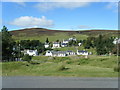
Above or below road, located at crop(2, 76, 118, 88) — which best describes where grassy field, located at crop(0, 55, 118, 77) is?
below

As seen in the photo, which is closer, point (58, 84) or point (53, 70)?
point (58, 84)

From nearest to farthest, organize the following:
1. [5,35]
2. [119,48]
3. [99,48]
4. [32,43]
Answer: [5,35], [119,48], [99,48], [32,43]

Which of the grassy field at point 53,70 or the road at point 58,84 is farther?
the grassy field at point 53,70

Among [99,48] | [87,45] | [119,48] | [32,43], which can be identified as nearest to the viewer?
[119,48]

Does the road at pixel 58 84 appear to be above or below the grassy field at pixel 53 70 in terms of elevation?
above

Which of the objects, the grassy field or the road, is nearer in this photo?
the road

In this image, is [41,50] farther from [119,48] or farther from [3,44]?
Answer: [3,44]

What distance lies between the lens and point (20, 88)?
8.41 m

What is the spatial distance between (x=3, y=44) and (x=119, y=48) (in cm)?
3645

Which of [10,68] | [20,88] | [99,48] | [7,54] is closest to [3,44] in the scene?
[7,54]

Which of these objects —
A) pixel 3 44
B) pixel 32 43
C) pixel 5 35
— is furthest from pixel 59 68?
pixel 32 43

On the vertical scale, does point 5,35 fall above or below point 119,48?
above

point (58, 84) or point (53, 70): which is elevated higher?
point (58, 84)

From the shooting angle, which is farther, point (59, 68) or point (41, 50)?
point (41, 50)
